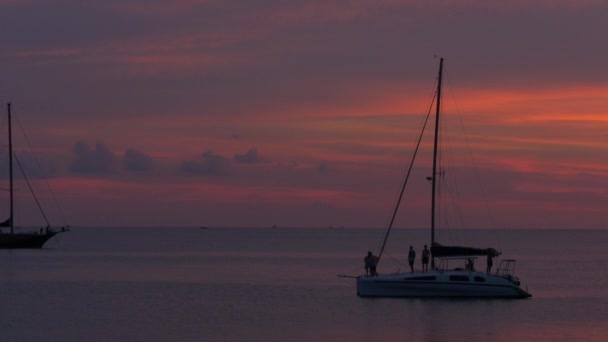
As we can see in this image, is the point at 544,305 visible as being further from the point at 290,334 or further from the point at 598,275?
the point at 598,275

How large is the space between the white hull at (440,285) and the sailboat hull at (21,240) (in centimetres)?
7819

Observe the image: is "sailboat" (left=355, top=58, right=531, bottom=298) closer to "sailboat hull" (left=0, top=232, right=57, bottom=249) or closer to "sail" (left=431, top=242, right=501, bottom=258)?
"sail" (left=431, top=242, right=501, bottom=258)

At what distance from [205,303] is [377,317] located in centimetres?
1248

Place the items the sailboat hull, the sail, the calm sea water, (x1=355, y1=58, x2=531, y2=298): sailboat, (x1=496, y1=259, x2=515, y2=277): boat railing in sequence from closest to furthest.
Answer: the calm sea water
the sail
(x1=355, y1=58, x2=531, y2=298): sailboat
(x1=496, y1=259, x2=515, y2=277): boat railing
the sailboat hull

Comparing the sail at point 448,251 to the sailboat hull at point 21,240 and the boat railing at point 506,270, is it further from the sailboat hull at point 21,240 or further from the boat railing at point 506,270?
the sailboat hull at point 21,240

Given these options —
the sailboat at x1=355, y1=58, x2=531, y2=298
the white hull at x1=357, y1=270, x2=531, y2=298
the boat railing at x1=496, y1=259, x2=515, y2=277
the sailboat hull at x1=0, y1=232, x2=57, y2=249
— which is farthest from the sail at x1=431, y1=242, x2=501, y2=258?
the sailboat hull at x1=0, y1=232, x2=57, y2=249

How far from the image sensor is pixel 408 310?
176ft

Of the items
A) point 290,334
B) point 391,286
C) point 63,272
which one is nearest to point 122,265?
point 63,272

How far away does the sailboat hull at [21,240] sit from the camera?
416 ft

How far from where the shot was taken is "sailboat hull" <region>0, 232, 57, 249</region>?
416 ft

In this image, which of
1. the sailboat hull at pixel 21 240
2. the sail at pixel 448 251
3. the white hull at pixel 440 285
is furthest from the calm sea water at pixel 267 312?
the sailboat hull at pixel 21 240

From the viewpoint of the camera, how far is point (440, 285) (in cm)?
5719

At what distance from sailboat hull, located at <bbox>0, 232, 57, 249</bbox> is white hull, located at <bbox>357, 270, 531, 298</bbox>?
78.2m

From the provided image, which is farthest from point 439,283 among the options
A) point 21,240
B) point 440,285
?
point 21,240
